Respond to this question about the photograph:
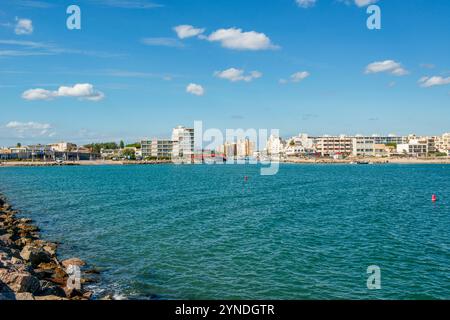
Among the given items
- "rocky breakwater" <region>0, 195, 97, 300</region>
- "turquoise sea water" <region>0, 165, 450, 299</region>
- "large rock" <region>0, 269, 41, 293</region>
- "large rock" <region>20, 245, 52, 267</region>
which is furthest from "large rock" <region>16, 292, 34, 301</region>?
"large rock" <region>20, 245, 52, 267</region>

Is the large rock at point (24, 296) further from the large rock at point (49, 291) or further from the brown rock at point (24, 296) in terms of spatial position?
the large rock at point (49, 291)

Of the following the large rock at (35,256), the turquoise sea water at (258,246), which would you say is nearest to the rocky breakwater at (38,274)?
the large rock at (35,256)

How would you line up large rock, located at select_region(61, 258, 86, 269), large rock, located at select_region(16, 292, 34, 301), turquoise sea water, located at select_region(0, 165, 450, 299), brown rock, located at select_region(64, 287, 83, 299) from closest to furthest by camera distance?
1. large rock, located at select_region(16, 292, 34, 301)
2. brown rock, located at select_region(64, 287, 83, 299)
3. turquoise sea water, located at select_region(0, 165, 450, 299)
4. large rock, located at select_region(61, 258, 86, 269)

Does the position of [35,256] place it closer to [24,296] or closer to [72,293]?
[72,293]

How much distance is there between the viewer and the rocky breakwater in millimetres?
14320

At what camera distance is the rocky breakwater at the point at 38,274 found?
14320mm

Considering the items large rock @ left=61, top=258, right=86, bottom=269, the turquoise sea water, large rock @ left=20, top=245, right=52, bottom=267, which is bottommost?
A: the turquoise sea water

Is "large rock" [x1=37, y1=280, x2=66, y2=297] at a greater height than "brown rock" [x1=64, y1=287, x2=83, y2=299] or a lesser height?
greater

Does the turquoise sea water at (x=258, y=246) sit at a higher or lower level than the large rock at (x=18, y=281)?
lower

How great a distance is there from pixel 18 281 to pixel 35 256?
7.47 metres

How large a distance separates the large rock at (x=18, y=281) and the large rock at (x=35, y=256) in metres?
6.55

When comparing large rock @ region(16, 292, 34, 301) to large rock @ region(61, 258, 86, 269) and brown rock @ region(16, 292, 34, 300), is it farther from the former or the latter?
large rock @ region(61, 258, 86, 269)
